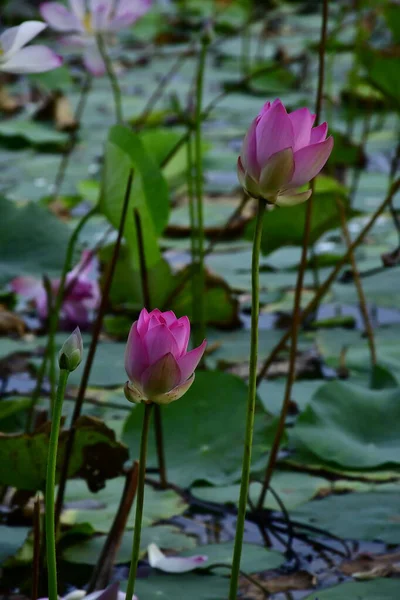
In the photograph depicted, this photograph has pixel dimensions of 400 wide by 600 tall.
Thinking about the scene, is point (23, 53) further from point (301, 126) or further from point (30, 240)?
point (301, 126)

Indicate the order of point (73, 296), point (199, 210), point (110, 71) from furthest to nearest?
1. point (110, 71)
2. point (73, 296)
3. point (199, 210)

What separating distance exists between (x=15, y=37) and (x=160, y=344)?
434 mm

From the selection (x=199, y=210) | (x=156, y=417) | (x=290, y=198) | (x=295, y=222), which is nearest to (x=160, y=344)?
(x=290, y=198)

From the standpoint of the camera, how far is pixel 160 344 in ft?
1.92

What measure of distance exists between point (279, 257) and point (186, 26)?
2.82 m

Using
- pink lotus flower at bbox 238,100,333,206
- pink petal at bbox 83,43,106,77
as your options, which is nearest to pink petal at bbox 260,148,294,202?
pink lotus flower at bbox 238,100,333,206

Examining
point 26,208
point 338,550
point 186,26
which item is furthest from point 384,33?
point 338,550

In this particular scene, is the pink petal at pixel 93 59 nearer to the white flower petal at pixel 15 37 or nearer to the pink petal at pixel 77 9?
the pink petal at pixel 77 9

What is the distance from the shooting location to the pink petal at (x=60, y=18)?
169 cm

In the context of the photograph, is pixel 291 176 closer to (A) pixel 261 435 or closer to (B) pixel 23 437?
(B) pixel 23 437

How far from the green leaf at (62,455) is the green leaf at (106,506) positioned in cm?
7

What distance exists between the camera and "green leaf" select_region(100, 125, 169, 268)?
100 centimetres

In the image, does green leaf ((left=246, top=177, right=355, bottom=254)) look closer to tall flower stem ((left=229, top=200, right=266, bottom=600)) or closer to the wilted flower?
the wilted flower

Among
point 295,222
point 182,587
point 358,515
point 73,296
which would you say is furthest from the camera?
point 73,296
